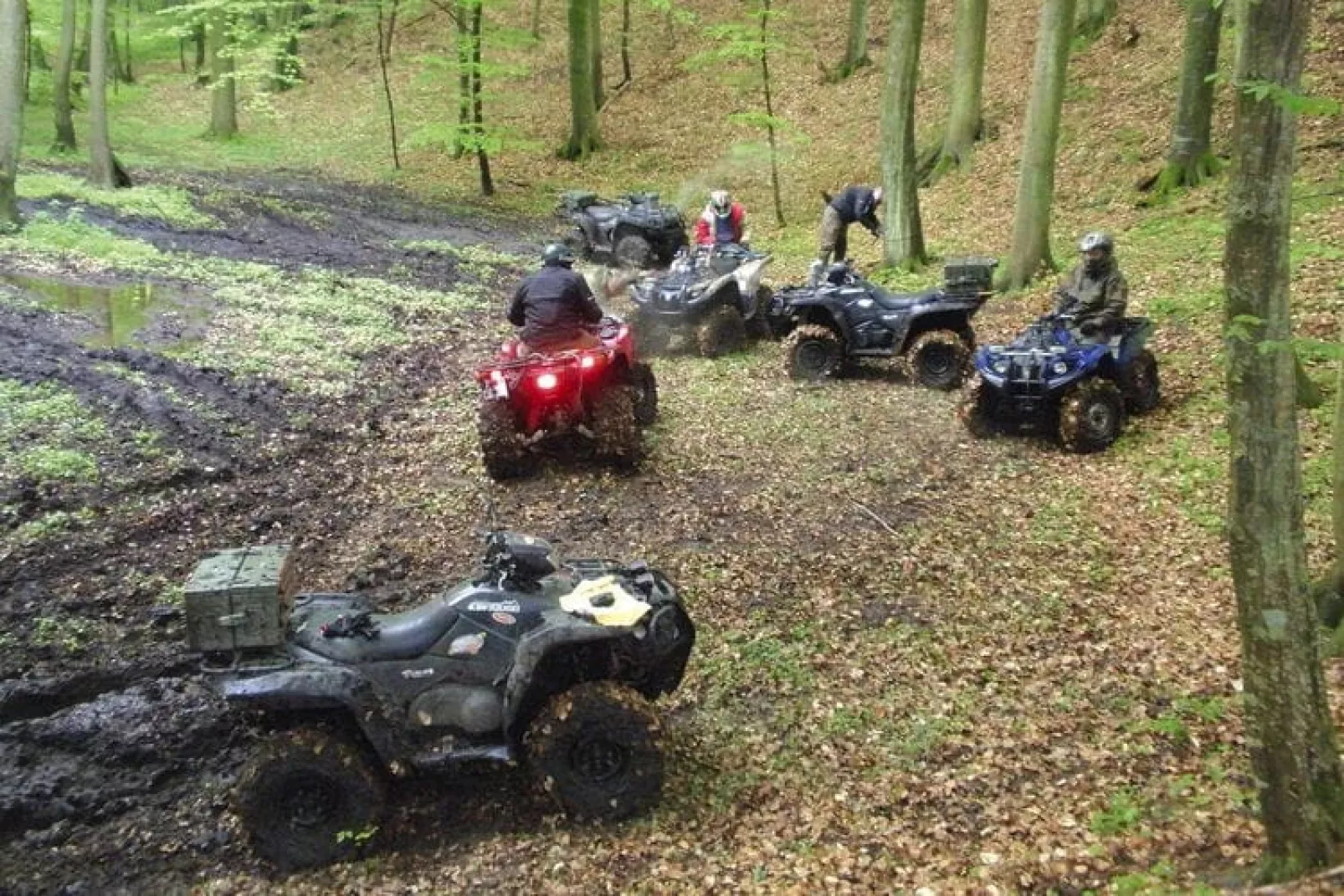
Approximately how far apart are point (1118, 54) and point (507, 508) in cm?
1651

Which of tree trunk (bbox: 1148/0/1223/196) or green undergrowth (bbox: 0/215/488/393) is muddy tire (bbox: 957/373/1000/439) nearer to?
green undergrowth (bbox: 0/215/488/393)

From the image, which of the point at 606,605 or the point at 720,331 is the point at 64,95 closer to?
the point at 720,331

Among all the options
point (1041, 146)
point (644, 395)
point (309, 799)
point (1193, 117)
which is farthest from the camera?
point (1193, 117)

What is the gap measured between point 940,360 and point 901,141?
494 centimetres

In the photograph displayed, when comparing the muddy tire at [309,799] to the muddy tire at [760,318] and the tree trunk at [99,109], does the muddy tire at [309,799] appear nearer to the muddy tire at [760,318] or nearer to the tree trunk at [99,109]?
the muddy tire at [760,318]

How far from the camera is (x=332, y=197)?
69.6ft

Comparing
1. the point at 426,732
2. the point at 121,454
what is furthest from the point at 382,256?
the point at 426,732

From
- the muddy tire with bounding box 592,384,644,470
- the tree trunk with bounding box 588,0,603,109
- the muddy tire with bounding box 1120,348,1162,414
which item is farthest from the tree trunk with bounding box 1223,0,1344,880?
the tree trunk with bounding box 588,0,603,109

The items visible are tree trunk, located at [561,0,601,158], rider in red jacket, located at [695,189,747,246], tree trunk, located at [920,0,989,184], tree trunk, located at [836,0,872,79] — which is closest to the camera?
rider in red jacket, located at [695,189,747,246]

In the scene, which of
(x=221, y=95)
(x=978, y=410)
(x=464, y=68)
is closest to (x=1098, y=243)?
(x=978, y=410)

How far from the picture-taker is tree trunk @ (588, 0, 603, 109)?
26.0 metres

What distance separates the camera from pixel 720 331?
12320mm

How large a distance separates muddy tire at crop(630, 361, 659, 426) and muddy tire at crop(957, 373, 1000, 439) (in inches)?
111

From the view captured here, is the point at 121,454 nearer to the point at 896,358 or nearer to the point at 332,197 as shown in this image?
the point at 896,358
